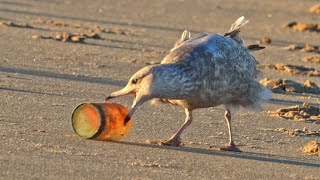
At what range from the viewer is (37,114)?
1063cm

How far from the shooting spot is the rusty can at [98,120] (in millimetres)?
9430

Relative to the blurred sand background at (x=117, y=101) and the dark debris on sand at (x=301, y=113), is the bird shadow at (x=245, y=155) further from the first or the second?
the dark debris on sand at (x=301, y=113)

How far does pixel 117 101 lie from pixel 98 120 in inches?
→ 101

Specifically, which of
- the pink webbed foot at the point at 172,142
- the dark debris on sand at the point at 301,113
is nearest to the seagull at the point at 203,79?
the pink webbed foot at the point at 172,142

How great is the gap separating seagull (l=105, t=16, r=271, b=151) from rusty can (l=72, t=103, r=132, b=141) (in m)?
0.12

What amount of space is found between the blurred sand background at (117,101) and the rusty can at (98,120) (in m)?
0.10

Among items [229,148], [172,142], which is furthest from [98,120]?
[229,148]

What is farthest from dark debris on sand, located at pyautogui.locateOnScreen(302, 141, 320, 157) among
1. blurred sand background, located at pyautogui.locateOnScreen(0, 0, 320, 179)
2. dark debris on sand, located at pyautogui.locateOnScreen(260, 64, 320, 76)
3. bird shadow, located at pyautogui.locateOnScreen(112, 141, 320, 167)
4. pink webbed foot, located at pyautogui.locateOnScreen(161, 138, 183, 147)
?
dark debris on sand, located at pyautogui.locateOnScreen(260, 64, 320, 76)

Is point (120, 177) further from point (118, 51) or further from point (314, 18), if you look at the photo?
point (314, 18)

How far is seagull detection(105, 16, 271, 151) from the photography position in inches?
355

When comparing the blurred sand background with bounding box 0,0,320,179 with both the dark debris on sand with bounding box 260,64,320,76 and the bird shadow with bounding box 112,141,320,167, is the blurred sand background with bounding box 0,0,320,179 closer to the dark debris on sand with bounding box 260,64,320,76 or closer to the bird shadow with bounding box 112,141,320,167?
the bird shadow with bounding box 112,141,320,167

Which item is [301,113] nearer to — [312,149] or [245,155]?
[312,149]

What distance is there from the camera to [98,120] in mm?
9469

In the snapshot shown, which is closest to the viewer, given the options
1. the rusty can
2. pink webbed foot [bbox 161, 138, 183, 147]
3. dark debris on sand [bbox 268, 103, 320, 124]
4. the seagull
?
the seagull
